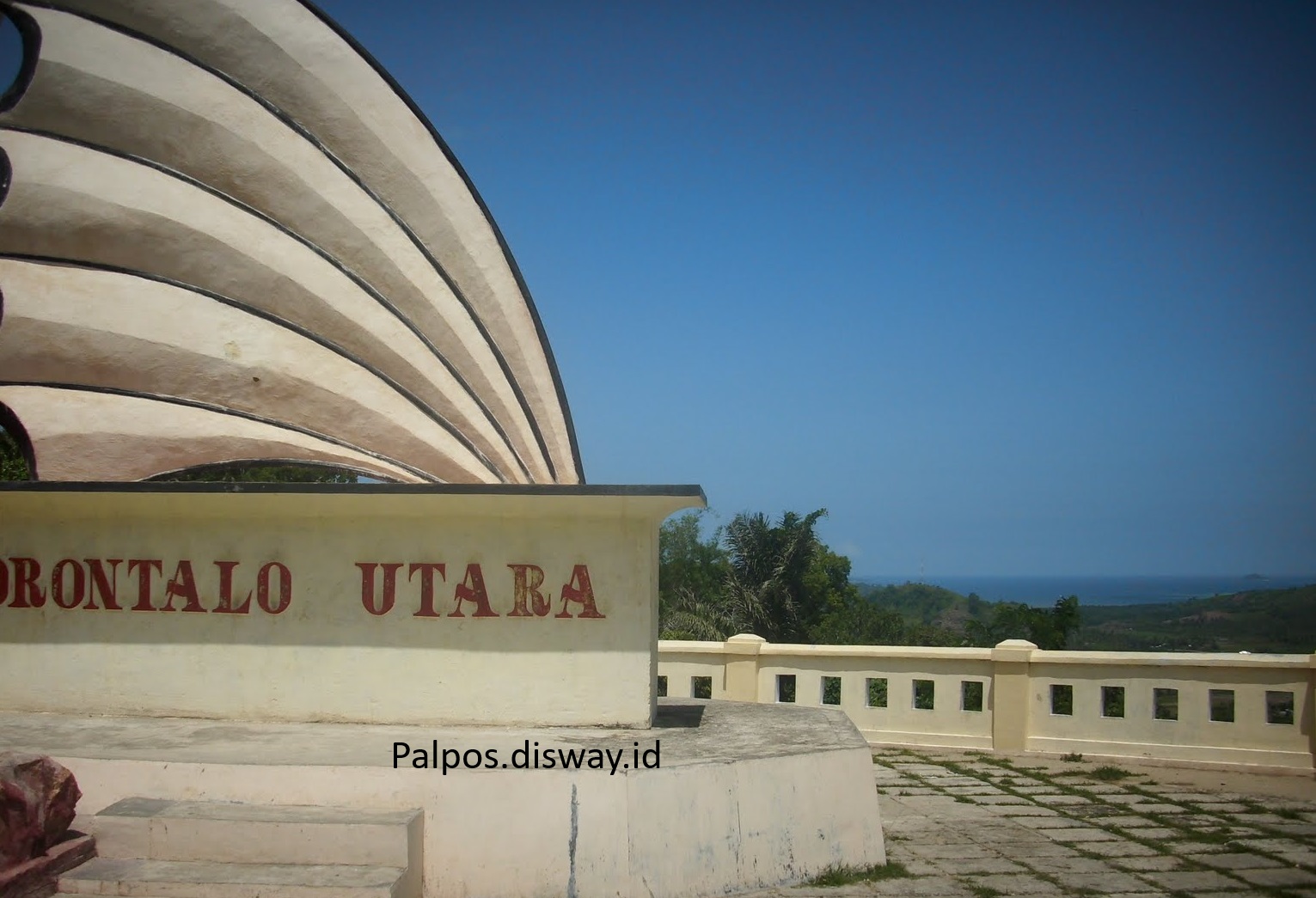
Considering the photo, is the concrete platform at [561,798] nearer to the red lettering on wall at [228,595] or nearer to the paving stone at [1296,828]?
the red lettering on wall at [228,595]

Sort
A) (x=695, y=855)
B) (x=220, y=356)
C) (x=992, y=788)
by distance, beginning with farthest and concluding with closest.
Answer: (x=220, y=356) < (x=992, y=788) < (x=695, y=855)

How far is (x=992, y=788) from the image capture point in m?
10.7

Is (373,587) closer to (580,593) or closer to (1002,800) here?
(580,593)

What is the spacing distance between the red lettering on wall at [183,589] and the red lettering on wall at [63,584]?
2.57 ft

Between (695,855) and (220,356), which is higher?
(220,356)

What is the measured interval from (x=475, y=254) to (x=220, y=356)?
3.98 m

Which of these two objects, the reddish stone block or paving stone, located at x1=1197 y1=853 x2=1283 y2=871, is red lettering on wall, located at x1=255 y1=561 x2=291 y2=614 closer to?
the reddish stone block

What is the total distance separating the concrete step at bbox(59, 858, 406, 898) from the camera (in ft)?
20.0

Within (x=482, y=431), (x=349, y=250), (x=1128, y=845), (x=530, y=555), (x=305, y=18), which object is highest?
(x=305, y=18)

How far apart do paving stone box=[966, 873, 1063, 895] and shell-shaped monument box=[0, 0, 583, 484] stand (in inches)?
277

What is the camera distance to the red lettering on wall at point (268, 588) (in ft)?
28.2

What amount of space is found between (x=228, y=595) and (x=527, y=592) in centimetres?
255

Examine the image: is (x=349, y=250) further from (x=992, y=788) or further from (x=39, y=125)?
(x=992, y=788)

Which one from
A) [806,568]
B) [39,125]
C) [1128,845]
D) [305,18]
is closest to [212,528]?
[39,125]
